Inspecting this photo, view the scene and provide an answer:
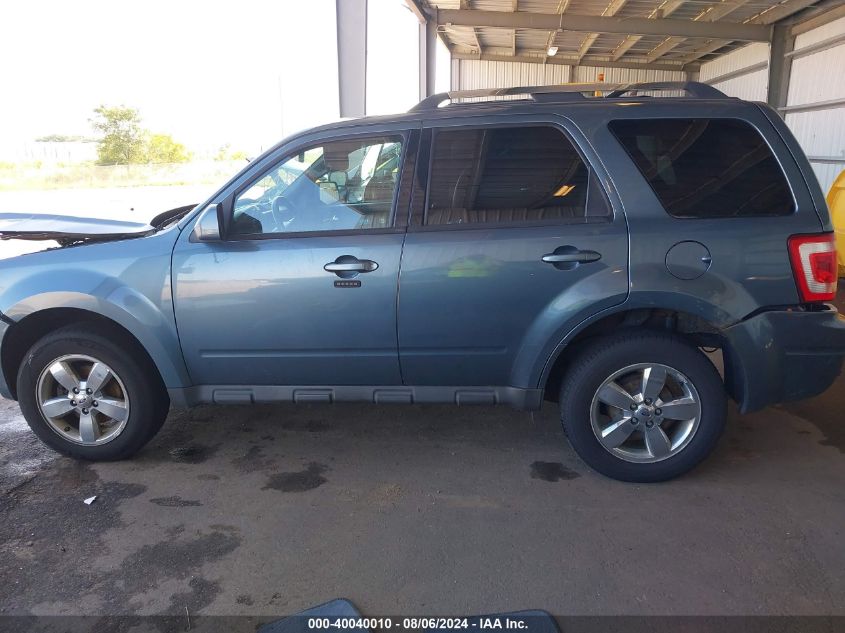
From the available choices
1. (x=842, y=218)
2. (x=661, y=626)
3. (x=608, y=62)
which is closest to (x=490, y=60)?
(x=608, y=62)

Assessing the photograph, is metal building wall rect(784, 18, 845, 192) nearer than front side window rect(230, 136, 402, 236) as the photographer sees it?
No

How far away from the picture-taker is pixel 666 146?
3260mm

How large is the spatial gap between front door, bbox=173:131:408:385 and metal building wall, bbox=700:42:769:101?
569 inches

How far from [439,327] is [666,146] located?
4.87 ft

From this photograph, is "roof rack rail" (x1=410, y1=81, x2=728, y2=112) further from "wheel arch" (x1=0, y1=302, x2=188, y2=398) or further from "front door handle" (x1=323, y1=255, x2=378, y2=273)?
"wheel arch" (x1=0, y1=302, x2=188, y2=398)

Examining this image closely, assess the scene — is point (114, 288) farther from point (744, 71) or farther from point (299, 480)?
point (744, 71)

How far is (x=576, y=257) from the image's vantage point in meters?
3.17

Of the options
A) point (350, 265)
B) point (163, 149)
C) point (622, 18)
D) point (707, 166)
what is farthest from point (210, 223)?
point (163, 149)

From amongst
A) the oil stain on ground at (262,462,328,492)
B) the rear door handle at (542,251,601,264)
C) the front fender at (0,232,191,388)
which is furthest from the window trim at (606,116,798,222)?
the front fender at (0,232,191,388)

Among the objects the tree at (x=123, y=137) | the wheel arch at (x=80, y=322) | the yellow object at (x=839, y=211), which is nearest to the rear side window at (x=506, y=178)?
the wheel arch at (x=80, y=322)

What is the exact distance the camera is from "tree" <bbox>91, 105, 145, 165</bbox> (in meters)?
38.4

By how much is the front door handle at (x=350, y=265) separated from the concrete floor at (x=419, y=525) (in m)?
1.17

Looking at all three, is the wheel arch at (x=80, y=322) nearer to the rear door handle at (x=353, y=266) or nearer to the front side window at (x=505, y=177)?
the rear door handle at (x=353, y=266)

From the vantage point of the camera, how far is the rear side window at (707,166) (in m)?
3.15
